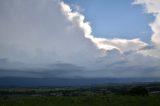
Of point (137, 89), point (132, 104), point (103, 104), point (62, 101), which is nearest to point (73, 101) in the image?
point (62, 101)

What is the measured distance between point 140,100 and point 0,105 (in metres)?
18.8

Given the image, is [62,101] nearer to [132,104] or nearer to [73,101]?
[73,101]

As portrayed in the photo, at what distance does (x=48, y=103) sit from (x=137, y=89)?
26.9m

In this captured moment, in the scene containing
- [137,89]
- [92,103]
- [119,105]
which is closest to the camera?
[119,105]

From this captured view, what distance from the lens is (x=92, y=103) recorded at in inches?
1785

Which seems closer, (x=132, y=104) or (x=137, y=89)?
(x=132, y=104)

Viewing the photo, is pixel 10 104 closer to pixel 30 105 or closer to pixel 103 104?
pixel 30 105

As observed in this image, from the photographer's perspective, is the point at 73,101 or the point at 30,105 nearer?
the point at 30,105

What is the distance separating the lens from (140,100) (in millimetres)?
46562

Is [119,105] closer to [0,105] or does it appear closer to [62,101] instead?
[62,101]

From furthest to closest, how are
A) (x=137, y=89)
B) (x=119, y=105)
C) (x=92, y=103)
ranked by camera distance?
1. (x=137, y=89)
2. (x=92, y=103)
3. (x=119, y=105)

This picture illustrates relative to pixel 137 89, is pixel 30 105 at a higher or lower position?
lower

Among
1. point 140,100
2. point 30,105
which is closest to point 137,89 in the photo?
point 140,100

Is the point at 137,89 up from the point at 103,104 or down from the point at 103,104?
up
